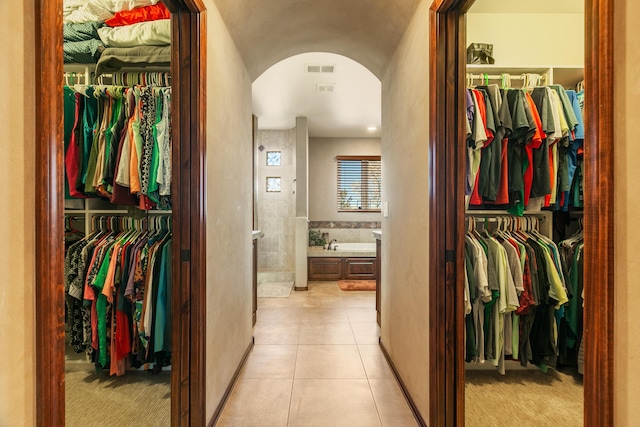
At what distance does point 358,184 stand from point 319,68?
3.18 metres

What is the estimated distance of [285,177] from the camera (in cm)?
612

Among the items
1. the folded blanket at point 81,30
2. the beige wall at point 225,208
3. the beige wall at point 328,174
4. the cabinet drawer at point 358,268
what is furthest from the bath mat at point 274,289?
the folded blanket at point 81,30

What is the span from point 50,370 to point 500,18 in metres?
3.11

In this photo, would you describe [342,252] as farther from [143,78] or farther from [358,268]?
[143,78]

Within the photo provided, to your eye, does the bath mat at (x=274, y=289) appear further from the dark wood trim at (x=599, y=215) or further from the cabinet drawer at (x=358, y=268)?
the dark wood trim at (x=599, y=215)

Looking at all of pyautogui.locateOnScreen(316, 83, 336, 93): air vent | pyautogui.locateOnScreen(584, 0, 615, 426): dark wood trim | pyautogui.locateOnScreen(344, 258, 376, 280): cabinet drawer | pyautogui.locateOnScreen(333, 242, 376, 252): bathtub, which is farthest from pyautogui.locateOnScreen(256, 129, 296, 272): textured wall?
pyautogui.locateOnScreen(584, 0, 615, 426): dark wood trim

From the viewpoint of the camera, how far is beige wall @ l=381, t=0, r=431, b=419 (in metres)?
1.66

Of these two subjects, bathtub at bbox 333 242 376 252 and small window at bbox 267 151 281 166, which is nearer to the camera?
bathtub at bbox 333 242 376 252

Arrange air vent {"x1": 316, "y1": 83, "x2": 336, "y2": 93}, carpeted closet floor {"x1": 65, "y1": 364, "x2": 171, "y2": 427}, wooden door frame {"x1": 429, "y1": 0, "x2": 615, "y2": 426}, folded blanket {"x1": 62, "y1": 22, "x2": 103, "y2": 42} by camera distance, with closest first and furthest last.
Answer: wooden door frame {"x1": 429, "y1": 0, "x2": 615, "y2": 426} < carpeted closet floor {"x1": 65, "y1": 364, "x2": 171, "y2": 427} < folded blanket {"x1": 62, "y1": 22, "x2": 103, "y2": 42} < air vent {"x1": 316, "y1": 83, "x2": 336, "y2": 93}

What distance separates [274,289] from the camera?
491cm

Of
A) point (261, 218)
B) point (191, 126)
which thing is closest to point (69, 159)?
point (191, 126)

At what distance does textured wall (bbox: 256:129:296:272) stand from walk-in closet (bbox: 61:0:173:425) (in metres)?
3.89

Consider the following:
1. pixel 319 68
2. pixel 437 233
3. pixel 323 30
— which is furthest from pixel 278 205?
pixel 437 233

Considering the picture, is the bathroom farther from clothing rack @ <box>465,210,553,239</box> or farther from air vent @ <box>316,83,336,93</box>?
clothing rack @ <box>465,210,553,239</box>
